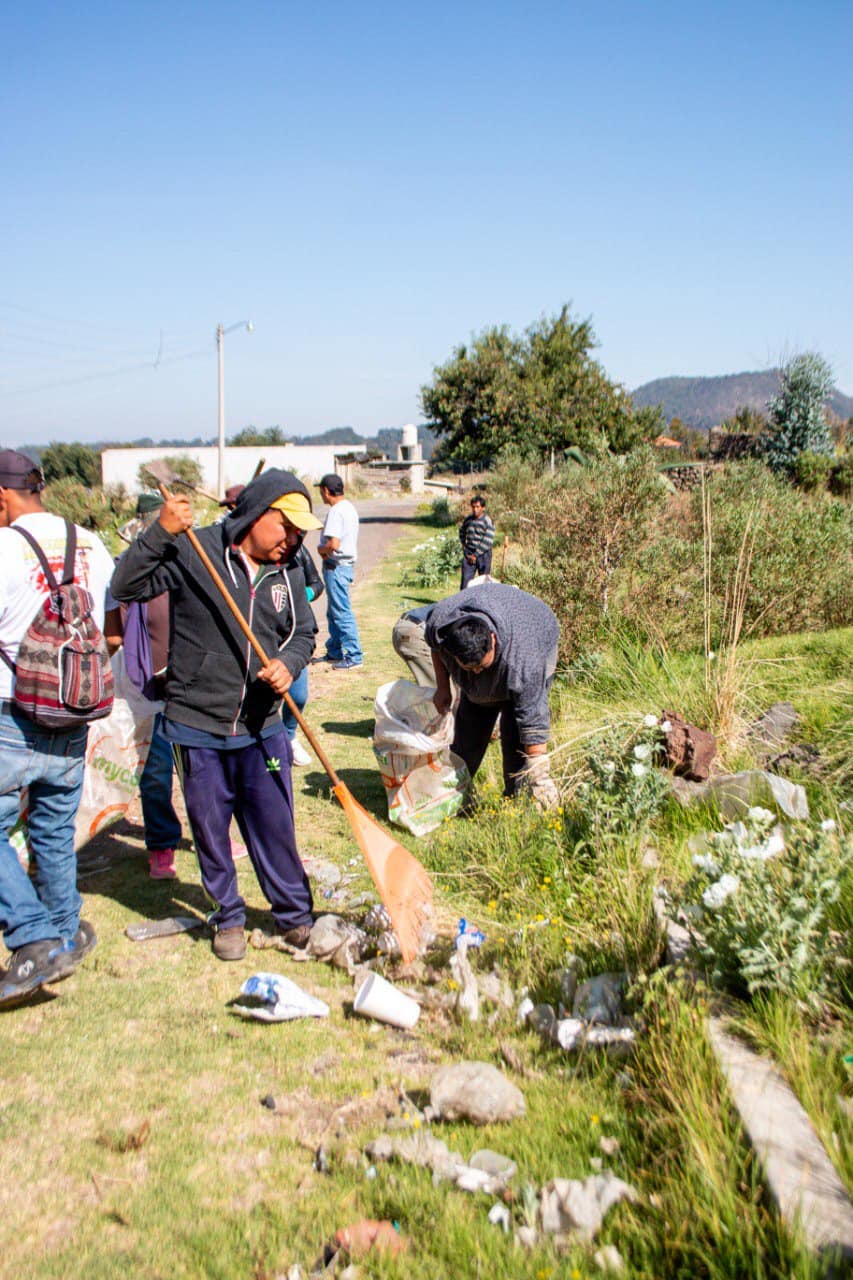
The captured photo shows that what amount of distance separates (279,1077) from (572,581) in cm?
530

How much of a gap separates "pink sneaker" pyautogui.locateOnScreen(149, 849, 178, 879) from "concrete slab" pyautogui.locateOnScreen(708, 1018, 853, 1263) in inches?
115

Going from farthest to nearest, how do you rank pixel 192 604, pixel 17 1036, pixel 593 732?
pixel 593 732 < pixel 192 604 < pixel 17 1036

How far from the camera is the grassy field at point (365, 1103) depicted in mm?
2137

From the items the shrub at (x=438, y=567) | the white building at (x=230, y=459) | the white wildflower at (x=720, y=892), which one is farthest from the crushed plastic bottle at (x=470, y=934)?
the white building at (x=230, y=459)

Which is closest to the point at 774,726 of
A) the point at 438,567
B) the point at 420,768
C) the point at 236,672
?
the point at 420,768

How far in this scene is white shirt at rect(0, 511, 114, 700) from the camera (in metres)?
3.31

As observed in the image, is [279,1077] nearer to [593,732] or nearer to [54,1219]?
[54,1219]

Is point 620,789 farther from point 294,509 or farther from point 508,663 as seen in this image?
point 294,509

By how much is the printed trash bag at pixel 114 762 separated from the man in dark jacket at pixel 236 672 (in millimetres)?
1031

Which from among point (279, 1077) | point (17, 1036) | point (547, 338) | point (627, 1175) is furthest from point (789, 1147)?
point (547, 338)

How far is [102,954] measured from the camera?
152 inches

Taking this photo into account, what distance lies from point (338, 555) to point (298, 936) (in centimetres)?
540

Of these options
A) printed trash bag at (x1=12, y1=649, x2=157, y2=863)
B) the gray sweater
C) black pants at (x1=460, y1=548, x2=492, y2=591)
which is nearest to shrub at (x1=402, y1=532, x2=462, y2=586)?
black pants at (x1=460, y1=548, x2=492, y2=591)

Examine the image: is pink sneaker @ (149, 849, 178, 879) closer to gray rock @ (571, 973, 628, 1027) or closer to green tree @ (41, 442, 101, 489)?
gray rock @ (571, 973, 628, 1027)
